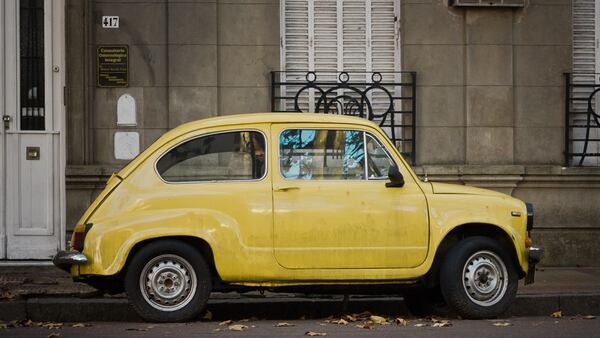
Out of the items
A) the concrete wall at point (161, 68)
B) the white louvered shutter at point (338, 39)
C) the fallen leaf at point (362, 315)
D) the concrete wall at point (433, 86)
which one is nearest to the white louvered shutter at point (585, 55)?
the concrete wall at point (433, 86)

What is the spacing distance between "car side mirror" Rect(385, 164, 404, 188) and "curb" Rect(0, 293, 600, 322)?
4.16 feet

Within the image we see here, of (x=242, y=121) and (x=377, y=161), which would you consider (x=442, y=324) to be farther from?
(x=242, y=121)

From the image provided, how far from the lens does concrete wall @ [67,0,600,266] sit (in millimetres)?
13422

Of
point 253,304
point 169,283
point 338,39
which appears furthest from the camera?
point 338,39

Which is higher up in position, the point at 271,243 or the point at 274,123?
the point at 274,123

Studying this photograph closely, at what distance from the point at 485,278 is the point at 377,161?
1355mm

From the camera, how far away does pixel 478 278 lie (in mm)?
9664

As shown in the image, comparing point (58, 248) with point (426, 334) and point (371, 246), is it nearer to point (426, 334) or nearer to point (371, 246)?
point (371, 246)

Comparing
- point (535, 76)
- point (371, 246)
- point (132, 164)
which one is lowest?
point (371, 246)

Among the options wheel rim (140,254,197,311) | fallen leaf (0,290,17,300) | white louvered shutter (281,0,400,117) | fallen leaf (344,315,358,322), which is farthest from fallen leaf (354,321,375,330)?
white louvered shutter (281,0,400,117)

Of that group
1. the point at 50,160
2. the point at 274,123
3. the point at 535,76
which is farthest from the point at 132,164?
the point at 535,76

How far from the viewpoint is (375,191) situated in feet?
31.4

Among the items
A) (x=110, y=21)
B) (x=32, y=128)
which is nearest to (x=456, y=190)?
(x=110, y=21)

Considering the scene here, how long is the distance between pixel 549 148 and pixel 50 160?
6.03 metres
